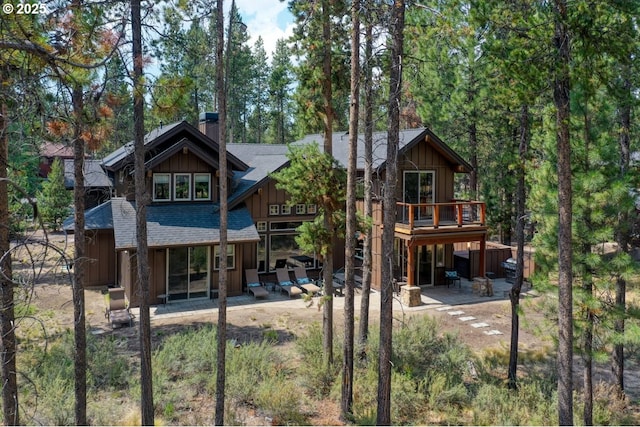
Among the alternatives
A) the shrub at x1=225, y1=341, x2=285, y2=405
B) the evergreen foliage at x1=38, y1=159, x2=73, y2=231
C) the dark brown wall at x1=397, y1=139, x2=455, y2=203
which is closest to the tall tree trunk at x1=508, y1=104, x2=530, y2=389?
the shrub at x1=225, y1=341, x2=285, y2=405

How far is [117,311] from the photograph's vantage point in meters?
14.2

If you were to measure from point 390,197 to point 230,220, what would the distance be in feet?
35.1

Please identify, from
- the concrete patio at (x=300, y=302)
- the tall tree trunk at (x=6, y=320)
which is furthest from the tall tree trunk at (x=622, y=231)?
the tall tree trunk at (x=6, y=320)

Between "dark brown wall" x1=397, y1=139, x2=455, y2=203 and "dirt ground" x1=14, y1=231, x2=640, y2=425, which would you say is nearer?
"dirt ground" x1=14, y1=231, x2=640, y2=425

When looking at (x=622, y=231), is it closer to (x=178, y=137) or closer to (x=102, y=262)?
(x=178, y=137)

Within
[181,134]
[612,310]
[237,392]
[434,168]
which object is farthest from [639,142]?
[181,134]

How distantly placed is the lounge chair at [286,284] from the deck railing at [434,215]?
15.5ft

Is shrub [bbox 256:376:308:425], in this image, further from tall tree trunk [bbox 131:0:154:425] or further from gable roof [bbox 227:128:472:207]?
gable roof [bbox 227:128:472:207]

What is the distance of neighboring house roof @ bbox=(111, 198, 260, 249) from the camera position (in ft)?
50.4

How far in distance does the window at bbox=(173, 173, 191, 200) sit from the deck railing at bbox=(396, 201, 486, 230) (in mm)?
7956

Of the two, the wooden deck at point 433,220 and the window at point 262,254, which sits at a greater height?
the wooden deck at point 433,220

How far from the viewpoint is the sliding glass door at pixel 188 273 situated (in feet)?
53.3

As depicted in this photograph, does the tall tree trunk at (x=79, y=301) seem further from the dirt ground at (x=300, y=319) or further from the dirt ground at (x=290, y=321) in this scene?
the dirt ground at (x=290, y=321)

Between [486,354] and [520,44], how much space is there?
320 inches
